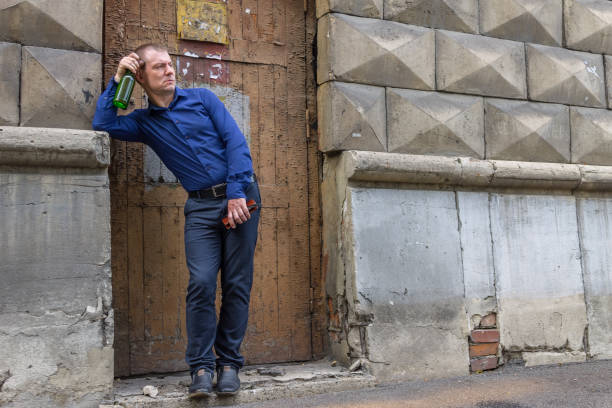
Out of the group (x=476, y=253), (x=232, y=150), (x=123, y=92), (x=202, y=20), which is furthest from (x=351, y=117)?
(x=123, y=92)

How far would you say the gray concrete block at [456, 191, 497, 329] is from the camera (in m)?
4.41

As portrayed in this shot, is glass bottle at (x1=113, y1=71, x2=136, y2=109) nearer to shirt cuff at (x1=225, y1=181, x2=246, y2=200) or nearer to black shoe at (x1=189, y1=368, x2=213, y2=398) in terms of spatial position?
shirt cuff at (x1=225, y1=181, x2=246, y2=200)

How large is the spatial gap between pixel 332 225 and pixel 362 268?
383 mm

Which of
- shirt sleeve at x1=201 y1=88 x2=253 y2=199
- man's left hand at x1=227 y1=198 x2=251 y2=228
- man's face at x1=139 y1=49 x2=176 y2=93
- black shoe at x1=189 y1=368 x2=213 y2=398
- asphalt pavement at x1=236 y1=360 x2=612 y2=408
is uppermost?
man's face at x1=139 y1=49 x2=176 y2=93

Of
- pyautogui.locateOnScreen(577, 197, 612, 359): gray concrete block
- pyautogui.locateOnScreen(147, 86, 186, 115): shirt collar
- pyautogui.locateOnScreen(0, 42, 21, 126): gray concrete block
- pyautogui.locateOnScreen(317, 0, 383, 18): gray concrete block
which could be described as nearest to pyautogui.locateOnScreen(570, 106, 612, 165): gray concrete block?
pyautogui.locateOnScreen(577, 197, 612, 359): gray concrete block

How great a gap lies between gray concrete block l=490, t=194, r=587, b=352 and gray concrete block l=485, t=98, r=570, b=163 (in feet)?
0.99

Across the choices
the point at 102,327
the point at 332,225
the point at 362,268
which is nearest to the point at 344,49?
the point at 332,225

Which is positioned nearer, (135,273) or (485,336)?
(135,273)

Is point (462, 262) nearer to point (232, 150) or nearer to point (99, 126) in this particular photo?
point (232, 150)

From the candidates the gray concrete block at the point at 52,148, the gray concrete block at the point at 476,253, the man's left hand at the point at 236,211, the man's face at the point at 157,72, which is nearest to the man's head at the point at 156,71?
the man's face at the point at 157,72

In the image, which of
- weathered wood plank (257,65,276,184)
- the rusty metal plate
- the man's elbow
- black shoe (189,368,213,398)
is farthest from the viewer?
weathered wood plank (257,65,276,184)

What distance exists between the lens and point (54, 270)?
11.0 feet

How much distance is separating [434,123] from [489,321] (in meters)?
1.36

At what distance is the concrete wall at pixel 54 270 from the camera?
3.26 metres
